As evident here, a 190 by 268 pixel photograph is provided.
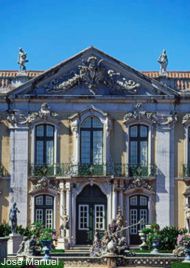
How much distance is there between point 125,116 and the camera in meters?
45.8

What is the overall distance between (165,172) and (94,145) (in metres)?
3.63

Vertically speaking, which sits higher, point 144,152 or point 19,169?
point 144,152

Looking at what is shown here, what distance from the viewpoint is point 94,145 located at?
45750 mm

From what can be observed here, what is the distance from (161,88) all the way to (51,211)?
25.8 ft

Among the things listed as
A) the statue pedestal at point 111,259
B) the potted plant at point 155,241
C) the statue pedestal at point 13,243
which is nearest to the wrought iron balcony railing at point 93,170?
the potted plant at point 155,241

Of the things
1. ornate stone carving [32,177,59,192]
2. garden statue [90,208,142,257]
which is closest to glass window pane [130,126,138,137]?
ornate stone carving [32,177,59,192]

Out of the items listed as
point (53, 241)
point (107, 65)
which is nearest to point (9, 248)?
point (53, 241)

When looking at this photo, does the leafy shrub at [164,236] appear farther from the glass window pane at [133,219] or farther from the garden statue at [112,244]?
the garden statue at [112,244]

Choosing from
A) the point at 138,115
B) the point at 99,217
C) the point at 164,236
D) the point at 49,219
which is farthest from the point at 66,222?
the point at 138,115

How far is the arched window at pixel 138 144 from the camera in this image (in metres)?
45.9

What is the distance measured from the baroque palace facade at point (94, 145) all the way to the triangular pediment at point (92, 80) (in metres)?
0.05

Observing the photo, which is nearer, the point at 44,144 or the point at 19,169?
the point at 19,169

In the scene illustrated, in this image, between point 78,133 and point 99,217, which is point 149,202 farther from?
point 78,133

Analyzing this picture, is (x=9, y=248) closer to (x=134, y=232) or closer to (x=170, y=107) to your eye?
(x=134, y=232)
